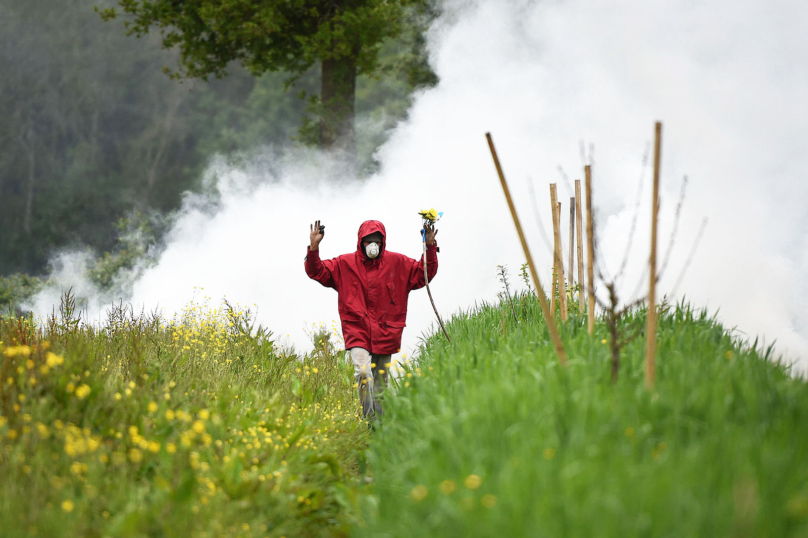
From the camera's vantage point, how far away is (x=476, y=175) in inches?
409

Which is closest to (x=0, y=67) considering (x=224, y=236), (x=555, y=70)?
(x=224, y=236)

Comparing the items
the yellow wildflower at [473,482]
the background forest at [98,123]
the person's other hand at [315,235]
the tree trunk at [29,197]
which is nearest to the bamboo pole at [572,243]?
the person's other hand at [315,235]

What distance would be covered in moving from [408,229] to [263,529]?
6.99 meters

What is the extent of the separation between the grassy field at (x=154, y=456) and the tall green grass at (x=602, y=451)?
1.54 feet

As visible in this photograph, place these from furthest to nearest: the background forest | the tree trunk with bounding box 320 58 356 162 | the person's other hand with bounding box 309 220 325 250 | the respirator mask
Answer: the background forest, the tree trunk with bounding box 320 58 356 162, the respirator mask, the person's other hand with bounding box 309 220 325 250

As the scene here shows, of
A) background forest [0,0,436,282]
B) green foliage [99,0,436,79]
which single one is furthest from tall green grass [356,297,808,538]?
background forest [0,0,436,282]

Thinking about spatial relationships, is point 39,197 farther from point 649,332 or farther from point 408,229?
point 649,332

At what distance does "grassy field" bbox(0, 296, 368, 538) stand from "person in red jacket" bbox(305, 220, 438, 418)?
524 mm

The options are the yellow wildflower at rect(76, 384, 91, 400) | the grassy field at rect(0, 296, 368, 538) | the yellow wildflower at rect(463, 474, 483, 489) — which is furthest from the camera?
the yellow wildflower at rect(76, 384, 91, 400)

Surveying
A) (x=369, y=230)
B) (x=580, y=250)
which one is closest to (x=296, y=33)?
(x=369, y=230)

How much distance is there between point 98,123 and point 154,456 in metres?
24.4

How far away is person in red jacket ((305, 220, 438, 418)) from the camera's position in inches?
205

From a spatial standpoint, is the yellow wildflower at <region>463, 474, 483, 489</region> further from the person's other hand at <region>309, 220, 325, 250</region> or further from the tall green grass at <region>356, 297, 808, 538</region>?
the person's other hand at <region>309, 220, 325, 250</region>

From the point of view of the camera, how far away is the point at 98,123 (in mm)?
24422
